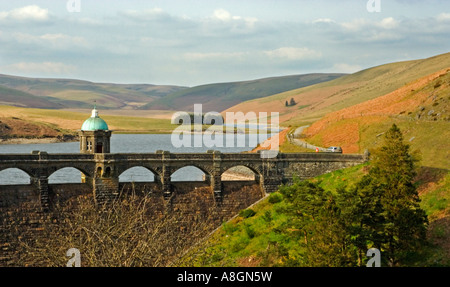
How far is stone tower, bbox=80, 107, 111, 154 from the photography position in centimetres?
6962

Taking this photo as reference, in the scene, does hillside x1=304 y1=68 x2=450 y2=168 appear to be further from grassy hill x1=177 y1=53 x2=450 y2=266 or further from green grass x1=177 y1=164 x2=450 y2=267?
green grass x1=177 y1=164 x2=450 y2=267

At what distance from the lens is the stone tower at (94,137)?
6962cm

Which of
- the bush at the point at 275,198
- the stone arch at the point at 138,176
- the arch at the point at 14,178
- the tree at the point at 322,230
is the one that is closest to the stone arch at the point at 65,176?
the arch at the point at 14,178

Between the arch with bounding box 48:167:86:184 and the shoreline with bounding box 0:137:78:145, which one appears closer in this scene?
the arch with bounding box 48:167:86:184

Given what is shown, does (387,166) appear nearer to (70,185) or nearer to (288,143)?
(70,185)

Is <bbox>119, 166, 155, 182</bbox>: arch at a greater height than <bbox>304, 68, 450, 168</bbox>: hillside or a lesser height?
lesser

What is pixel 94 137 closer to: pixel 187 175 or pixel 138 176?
pixel 138 176

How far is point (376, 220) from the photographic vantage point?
156 feet

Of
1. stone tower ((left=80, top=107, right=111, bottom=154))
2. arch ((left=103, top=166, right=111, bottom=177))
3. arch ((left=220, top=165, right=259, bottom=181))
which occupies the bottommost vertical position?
arch ((left=220, top=165, right=259, bottom=181))

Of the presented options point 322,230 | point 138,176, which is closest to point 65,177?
point 138,176

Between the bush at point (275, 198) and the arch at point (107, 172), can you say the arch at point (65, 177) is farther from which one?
the bush at point (275, 198)

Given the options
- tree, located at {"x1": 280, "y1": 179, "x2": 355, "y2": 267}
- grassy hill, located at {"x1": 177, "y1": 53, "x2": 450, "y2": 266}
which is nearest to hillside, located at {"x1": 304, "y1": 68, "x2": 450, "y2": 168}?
grassy hill, located at {"x1": 177, "y1": 53, "x2": 450, "y2": 266}

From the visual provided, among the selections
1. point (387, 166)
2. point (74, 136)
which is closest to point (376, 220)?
point (387, 166)

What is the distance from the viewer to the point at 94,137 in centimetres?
6950
